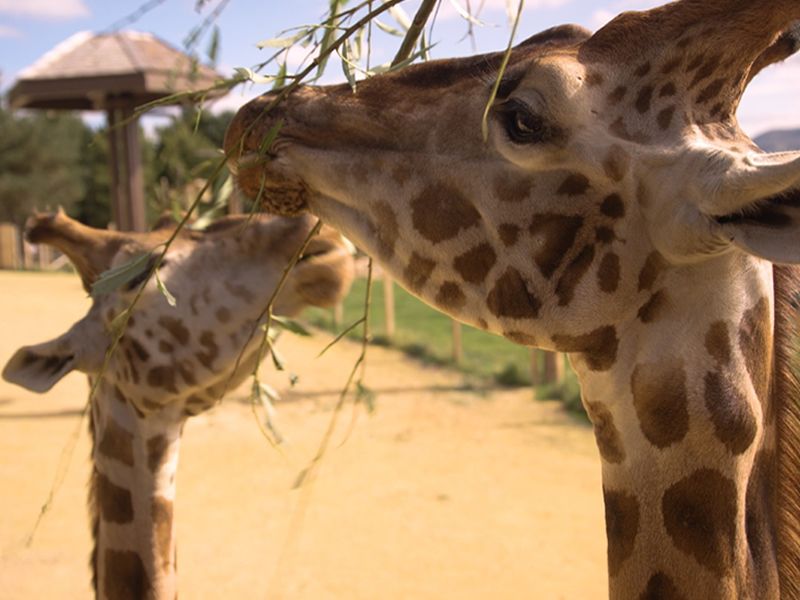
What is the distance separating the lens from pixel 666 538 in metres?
1.30

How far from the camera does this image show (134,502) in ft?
7.43

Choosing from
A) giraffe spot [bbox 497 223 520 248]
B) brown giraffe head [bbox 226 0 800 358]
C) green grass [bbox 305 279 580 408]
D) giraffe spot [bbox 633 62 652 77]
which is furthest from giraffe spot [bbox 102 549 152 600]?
green grass [bbox 305 279 580 408]

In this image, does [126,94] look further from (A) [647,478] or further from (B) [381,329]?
(A) [647,478]

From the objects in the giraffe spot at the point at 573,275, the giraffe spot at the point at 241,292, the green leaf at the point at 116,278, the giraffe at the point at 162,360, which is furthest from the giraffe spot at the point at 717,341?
the giraffe spot at the point at 241,292

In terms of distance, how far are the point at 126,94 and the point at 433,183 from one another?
8.45m

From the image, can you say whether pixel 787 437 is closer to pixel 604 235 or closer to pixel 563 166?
pixel 604 235

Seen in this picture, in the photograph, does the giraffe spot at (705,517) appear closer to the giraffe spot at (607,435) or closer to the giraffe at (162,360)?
the giraffe spot at (607,435)

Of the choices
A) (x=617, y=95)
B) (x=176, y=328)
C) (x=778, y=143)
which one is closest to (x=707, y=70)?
(x=617, y=95)

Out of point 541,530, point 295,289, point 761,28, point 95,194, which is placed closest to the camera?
point 761,28

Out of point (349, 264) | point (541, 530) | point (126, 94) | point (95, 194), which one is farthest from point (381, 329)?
point (95, 194)

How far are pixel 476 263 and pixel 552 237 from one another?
0.50ft

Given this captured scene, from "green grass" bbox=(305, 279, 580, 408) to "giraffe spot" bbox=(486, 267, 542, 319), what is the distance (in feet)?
Result: 16.7

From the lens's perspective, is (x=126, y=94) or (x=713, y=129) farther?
(x=126, y=94)

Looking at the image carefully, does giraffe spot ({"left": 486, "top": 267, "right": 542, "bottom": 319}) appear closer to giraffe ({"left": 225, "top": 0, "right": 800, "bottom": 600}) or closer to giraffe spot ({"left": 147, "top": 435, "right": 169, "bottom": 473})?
giraffe ({"left": 225, "top": 0, "right": 800, "bottom": 600})
